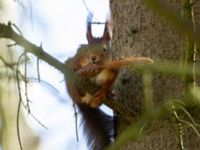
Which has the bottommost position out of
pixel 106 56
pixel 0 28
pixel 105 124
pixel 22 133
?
pixel 22 133

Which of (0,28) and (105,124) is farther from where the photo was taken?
(105,124)

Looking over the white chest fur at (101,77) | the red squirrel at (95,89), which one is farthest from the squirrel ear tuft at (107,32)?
the white chest fur at (101,77)

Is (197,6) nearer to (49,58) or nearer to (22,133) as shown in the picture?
(49,58)

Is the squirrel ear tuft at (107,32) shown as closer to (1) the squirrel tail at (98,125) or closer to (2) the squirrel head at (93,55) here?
(2) the squirrel head at (93,55)

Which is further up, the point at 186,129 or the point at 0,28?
the point at 0,28

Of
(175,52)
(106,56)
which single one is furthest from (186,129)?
(106,56)

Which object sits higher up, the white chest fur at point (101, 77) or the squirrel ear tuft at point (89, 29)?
the squirrel ear tuft at point (89, 29)

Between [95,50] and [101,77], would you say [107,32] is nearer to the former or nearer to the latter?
[95,50]
